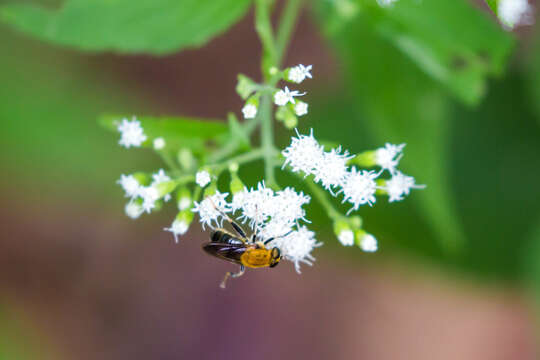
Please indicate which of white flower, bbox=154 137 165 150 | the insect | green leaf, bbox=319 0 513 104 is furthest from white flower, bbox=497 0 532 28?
white flower, bbox=154 137 165 150

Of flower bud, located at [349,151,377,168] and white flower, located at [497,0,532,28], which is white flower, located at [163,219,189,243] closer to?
flower bud, located at [349,151,377,168]

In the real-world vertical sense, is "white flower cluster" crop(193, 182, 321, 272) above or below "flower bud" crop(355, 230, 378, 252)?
above

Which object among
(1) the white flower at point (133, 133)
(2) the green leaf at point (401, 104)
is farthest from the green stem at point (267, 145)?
(2) the green leaf at point (401, 104)

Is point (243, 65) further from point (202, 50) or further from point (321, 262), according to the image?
point (321, 262)

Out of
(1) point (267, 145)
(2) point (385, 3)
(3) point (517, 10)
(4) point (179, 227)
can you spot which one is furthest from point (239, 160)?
(3) point (517, 10)

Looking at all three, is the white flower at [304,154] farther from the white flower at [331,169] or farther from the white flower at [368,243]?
the white flower at [368,243]
